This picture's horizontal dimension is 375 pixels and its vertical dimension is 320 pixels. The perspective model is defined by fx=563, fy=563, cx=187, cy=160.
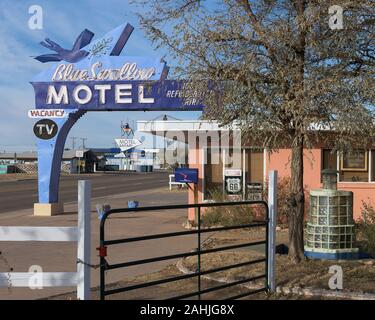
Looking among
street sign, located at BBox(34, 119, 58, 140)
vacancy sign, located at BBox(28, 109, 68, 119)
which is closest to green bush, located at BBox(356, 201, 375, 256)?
vacancy sign, located at BBox(28, 109, 68, 119)

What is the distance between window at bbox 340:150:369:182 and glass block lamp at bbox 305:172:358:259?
6.03 metres

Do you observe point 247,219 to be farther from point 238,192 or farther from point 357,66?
point 357,66

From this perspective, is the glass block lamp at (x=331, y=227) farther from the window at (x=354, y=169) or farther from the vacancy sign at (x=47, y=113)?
the vacancy sign at (x=47, y=113)

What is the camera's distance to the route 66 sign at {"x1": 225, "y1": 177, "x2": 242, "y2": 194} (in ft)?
55.6

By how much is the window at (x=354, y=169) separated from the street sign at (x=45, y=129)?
975 centimetres

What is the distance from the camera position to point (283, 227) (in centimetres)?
1576

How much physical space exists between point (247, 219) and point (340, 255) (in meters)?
5.04

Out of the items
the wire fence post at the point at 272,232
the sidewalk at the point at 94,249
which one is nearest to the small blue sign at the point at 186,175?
the sidewalk at the point at 94,249

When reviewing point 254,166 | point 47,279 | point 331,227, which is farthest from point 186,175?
point 47,279

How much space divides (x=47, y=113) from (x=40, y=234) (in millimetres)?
13973

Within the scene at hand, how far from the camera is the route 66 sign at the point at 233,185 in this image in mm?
16938

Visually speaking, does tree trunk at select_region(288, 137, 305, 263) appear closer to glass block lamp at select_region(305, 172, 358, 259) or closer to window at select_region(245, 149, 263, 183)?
glass block lamp at select_region(305, 172, 358, 259)

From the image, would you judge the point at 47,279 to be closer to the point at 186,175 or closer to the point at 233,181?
the point at 186,175
